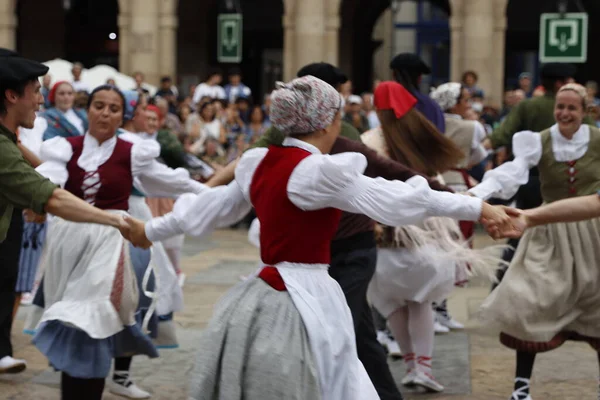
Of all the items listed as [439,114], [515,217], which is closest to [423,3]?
[439,114]

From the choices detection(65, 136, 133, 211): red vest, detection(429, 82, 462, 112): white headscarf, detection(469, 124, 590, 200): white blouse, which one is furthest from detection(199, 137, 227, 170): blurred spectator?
detection(469, 124, 590, 200): white blouse

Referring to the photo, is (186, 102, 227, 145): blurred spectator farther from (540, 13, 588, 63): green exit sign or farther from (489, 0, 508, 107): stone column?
(489, 0, 508, 107): stone column

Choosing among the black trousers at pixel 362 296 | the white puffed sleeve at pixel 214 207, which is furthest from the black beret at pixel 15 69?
the black trousers at pixel 362 296

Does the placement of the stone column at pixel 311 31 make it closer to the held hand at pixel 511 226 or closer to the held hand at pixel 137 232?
the held hand at pixel 511 226

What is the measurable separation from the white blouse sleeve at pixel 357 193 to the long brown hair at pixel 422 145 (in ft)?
6.03

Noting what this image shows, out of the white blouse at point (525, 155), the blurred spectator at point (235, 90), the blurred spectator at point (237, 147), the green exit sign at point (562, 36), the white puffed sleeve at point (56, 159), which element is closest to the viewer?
the white puffed sleeve at point (56, 159)

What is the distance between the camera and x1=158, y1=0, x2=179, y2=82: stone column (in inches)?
958

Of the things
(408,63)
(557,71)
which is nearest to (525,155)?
(408,63)

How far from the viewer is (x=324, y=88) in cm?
403

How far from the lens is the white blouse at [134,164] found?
18.5 feet

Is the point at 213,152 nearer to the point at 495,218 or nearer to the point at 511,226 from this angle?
the point at 511,226

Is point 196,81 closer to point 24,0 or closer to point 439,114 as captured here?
point 24,0

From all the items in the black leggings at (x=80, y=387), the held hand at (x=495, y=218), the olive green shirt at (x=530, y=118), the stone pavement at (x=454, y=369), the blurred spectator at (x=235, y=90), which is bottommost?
the stone pavement at (x=454, y=369)

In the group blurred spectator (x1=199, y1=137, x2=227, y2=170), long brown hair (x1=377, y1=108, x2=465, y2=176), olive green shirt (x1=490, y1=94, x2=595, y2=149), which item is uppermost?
olive green shirt (x1=490, y1=94, x2=595, y2=149)
